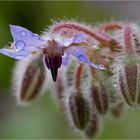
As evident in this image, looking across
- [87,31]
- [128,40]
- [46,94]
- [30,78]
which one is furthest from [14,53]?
[46,94]

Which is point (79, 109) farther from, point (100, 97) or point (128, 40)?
point (128, 40)

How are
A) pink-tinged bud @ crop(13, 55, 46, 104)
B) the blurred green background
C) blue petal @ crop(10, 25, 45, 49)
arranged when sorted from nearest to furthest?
blue petal @ crop(10, 25, 45, 49)
pink-tinged bud @ crop(13, 55, 46, 104)
the blurred green background

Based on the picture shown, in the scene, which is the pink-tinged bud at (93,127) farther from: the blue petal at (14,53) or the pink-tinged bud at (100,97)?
the blue petal at (14,53)

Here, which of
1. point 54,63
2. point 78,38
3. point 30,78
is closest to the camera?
point 78,38

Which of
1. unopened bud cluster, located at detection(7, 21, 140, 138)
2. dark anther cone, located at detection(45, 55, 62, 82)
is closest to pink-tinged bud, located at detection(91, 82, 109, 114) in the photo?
unopened bud cluster, located at detection(7, 21, 140, 138)

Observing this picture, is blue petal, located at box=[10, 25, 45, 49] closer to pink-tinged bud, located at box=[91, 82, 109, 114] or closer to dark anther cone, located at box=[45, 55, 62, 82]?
dark anther cone, located at box=[45, 55, 62, 82]

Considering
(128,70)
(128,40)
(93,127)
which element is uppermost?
(128,40)

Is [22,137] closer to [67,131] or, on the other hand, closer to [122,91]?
[67,131]
